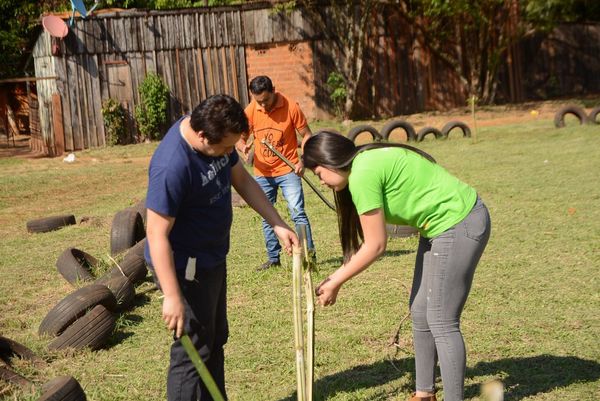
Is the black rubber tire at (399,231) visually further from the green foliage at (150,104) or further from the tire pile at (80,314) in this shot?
the green foliage at (150,104)

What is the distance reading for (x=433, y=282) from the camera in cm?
444

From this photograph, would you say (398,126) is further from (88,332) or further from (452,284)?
(452,284)

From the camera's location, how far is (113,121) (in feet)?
74.4

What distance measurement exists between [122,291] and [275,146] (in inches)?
89.4

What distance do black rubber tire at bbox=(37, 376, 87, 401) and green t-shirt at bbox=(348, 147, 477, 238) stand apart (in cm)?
196

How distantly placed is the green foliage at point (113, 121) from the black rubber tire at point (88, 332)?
16.9 meters

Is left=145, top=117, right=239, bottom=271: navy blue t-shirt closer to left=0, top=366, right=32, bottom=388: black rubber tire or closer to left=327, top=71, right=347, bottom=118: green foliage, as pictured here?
left=0, top=366, right=32, bottom=388: black rubber tire

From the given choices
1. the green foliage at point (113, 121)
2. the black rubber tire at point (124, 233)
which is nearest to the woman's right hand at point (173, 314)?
the black rubber tire at point (124, 233)

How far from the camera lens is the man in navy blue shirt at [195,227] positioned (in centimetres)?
399

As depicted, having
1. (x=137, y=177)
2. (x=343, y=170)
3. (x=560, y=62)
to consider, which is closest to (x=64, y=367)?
(x=343, y=170)

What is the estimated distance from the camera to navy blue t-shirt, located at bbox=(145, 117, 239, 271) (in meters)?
4.00

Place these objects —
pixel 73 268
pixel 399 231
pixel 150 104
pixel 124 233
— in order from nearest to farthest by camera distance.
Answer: pixel 73 268 < pixel 124 233 < pixel 399 231 < pixel 150 104

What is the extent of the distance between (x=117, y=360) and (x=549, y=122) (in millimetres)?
17773

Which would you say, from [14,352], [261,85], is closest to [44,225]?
[261,85]
